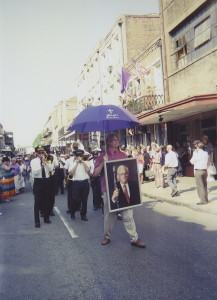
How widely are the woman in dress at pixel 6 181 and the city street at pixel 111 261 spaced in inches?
206

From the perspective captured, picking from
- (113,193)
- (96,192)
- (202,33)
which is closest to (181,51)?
(202,33)

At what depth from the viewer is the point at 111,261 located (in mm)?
4586

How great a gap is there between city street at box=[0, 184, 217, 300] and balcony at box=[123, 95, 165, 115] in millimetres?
11716

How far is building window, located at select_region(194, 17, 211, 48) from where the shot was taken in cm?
1337

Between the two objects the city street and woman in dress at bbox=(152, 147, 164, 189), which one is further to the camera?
woman in dress at bbox=(152, 147, 164, 189)

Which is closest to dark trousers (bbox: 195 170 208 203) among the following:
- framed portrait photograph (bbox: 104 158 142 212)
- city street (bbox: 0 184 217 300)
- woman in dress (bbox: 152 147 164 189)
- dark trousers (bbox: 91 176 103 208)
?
city street (bbox: 0 184 217 300)

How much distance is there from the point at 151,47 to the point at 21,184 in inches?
435

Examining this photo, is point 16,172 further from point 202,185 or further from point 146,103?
point 202,185

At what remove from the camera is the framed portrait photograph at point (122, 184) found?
5113 mm

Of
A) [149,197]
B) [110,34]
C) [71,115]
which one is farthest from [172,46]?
[71,115]

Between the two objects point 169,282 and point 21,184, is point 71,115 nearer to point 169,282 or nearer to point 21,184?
point 21,184

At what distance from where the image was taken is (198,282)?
368 cm

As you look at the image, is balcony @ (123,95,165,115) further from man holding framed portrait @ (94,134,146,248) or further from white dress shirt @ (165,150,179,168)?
man holding framed portrait @ (94,134,146,248)

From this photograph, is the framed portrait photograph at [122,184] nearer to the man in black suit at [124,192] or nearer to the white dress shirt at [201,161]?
the man in black suit at [124,192]
